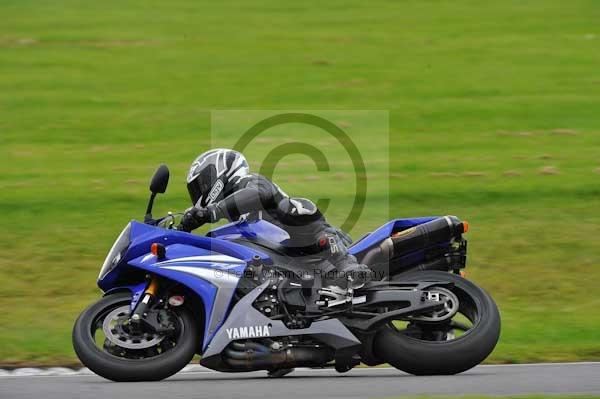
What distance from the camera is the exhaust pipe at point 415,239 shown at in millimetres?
7883

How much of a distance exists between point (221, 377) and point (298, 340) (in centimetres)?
83

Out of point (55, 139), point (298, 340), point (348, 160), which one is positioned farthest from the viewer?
point (55, 139)

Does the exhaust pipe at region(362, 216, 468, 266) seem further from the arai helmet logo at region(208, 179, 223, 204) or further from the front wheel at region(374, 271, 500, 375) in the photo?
the arai helmet logo at region(208, 179, 223, 204)

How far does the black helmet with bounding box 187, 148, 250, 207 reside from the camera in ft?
25.8

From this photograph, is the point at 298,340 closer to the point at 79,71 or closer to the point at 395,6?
the point at 79,71

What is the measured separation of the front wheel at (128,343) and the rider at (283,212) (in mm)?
860

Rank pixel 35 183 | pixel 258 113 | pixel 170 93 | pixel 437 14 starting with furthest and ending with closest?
pixel 437 14, pixel 170 93, pixel 258 113, pixel 35 183

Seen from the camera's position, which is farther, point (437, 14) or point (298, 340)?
point (437, 14)

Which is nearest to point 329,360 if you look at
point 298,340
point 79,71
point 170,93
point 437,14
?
point 298,340

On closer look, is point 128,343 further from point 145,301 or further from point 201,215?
point 201,215

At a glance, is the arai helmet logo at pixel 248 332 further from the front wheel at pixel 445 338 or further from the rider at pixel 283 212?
the front wheel at pixel 445 338

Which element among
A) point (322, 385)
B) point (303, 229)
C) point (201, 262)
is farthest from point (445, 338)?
point (201, 262)

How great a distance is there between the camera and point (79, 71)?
21.6 metres

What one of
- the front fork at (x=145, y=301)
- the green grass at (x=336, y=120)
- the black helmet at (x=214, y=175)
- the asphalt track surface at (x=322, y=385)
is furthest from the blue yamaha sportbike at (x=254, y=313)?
the green grass at (x=336, y=120)
